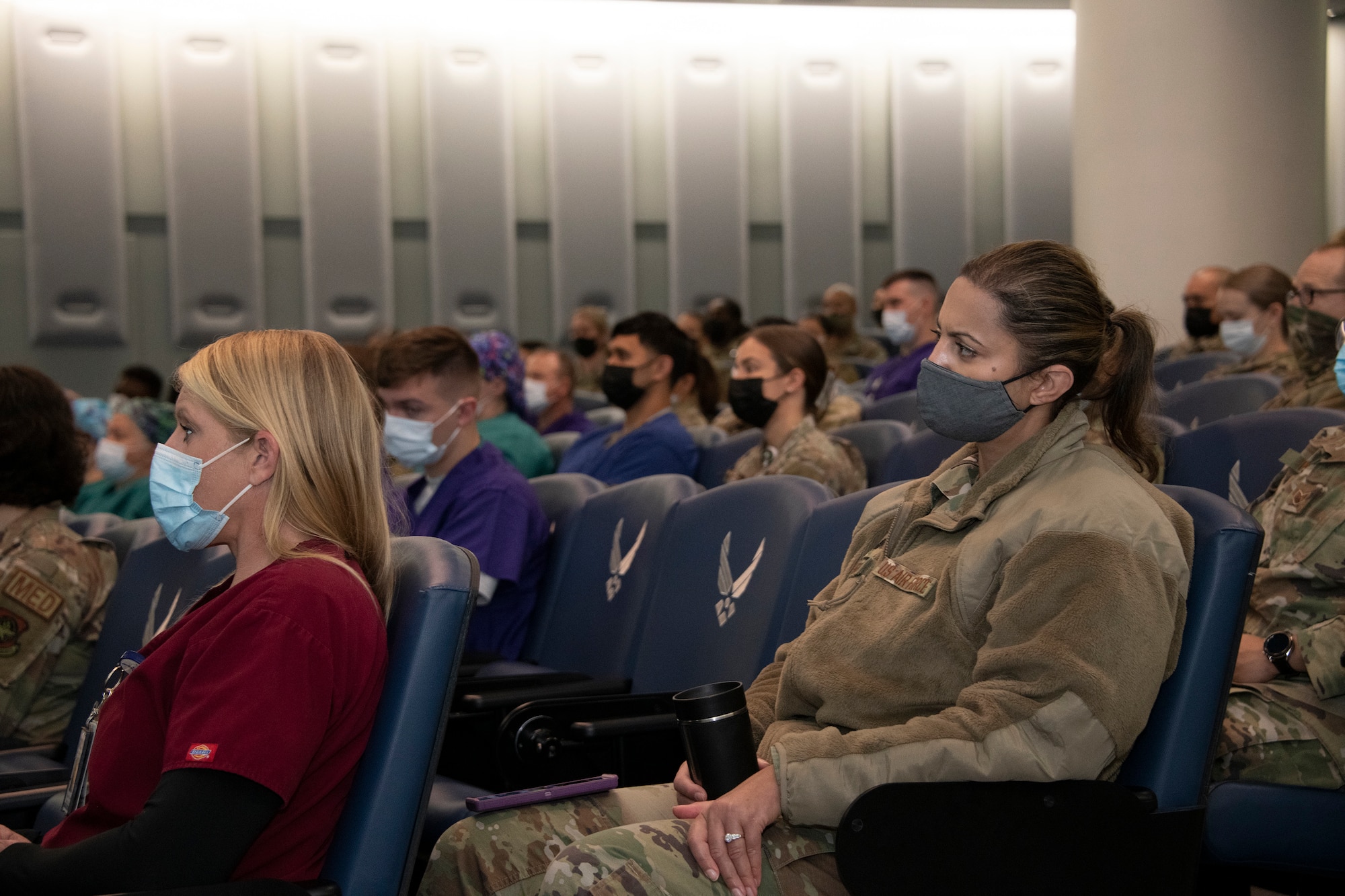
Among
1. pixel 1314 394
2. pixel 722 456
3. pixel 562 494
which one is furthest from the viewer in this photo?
pixel 722 456

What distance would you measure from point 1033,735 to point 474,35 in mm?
8001

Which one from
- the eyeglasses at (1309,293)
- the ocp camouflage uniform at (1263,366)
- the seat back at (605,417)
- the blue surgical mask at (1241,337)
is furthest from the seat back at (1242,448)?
the seat back at (605,417)

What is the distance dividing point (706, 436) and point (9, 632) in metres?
2.48

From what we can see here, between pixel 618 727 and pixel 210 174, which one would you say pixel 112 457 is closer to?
pixel 618 727

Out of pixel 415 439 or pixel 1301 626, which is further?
pixel 415 439

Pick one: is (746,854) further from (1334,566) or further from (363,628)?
(1334,566)

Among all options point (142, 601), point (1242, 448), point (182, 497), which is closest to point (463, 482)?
point (142, 601)

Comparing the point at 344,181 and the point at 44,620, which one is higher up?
the point at 344,181

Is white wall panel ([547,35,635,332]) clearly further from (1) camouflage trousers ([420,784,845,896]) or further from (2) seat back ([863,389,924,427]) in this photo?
(1) camouflage trousers ([420,784,845,896])

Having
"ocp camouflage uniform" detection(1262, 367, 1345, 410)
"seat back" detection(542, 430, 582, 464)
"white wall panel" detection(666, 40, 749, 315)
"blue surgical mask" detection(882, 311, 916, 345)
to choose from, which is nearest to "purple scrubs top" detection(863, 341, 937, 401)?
"blue surgical mask" detection(882, 311, 916, 345)

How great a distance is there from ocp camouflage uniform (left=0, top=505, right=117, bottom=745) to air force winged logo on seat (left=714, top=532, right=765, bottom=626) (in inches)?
53.2

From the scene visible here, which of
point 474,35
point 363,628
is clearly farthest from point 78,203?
point 363,628

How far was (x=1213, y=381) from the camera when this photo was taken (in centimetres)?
360

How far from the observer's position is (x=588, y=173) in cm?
881
